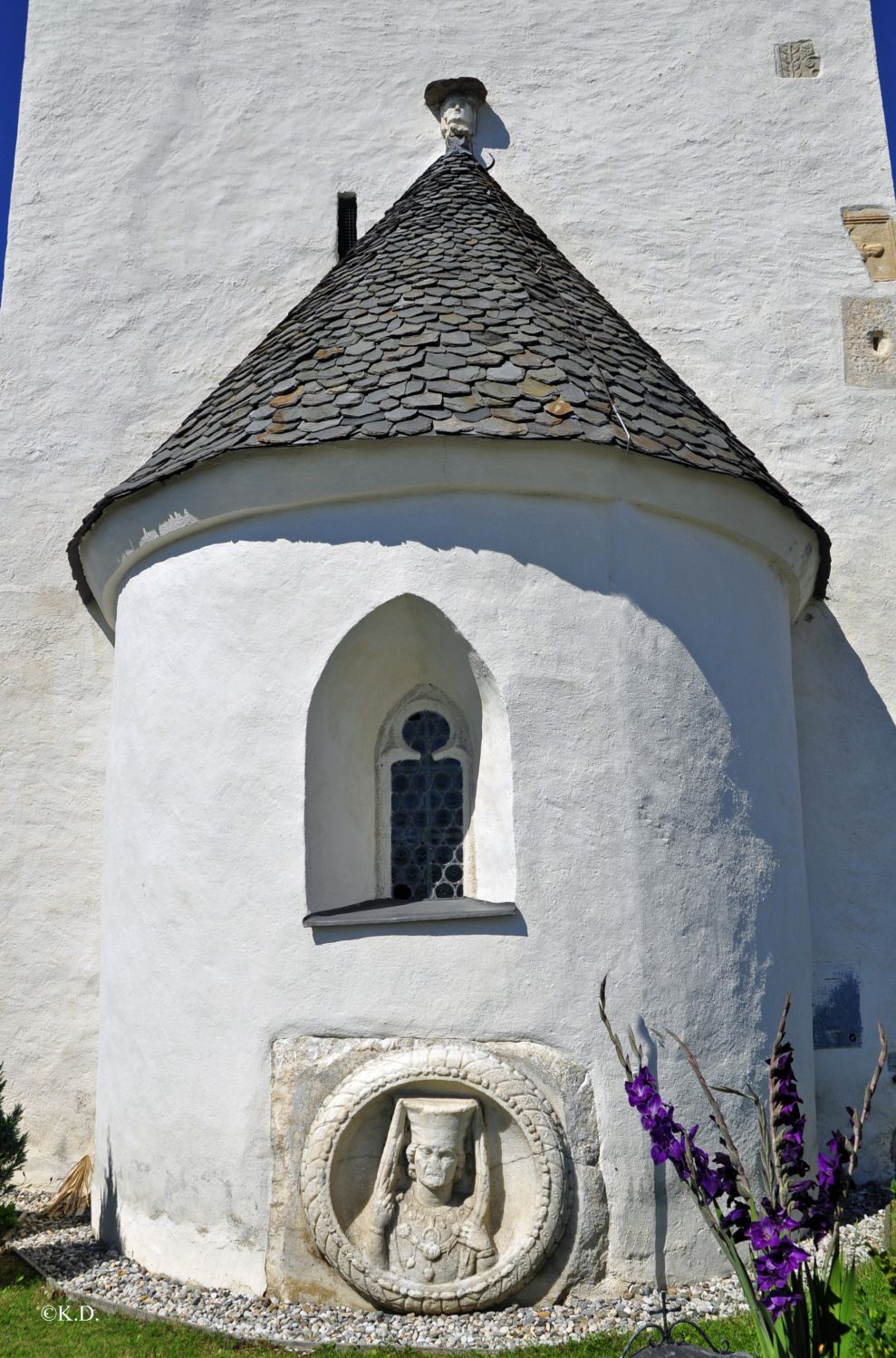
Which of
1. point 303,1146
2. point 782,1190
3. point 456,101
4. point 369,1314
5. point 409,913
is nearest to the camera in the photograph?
point 782,1190

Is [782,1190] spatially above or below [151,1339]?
above

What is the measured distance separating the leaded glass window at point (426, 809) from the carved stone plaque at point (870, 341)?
418 centimetres

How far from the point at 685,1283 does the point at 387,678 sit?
313 centimetres

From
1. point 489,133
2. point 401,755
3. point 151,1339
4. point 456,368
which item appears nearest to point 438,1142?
point 151,1339

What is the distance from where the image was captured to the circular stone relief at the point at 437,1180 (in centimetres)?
547

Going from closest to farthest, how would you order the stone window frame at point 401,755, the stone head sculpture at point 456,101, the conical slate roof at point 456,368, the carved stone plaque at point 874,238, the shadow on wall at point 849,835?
1. the conical slate roof at point 456,368
2. the stone window frame at point 401,755
3. the shadow on wall at point 849,835
4. the carved stone plaque at point 874,238
5. the stone head sculpture at point 456,101

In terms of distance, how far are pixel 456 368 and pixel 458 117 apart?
387cm

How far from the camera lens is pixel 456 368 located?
6496mm

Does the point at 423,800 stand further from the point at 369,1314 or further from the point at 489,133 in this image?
the point at 489,133

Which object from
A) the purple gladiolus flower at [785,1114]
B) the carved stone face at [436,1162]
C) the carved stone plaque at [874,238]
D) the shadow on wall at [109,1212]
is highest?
the carved stone plaque at [874,238]

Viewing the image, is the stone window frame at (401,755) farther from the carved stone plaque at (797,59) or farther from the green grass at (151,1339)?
the carved stone plaque at (797,59)

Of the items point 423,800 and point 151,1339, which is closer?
point 151,1339

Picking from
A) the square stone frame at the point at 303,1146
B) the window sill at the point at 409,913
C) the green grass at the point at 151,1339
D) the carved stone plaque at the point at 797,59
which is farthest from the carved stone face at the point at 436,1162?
the carved stone plaque at the point at 797,59

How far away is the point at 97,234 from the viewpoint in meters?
9.45
